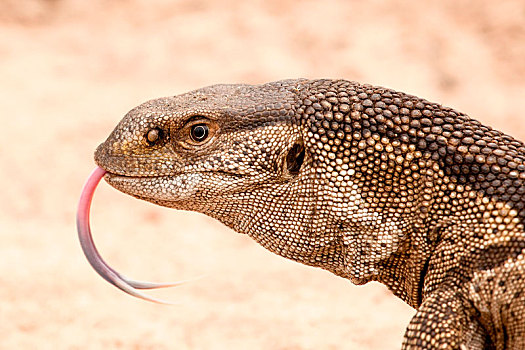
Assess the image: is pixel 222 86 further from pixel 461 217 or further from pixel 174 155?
pixel 461 217

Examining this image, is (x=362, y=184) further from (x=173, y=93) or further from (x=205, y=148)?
(x=173, y=93)

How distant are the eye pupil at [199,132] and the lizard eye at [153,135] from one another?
18cm

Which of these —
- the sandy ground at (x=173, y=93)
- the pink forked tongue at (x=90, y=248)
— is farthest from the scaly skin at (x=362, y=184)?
the sandy ground at (x=173, y=93)

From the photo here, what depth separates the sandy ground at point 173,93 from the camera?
6996 millimetres

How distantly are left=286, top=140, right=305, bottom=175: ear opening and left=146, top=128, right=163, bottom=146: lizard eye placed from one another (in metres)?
0.69

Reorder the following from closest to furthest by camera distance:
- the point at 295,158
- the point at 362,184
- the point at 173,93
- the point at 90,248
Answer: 1. the point at 362,184
2. the point at 295,158
3. the point at 90,248
4. the point at 173,93

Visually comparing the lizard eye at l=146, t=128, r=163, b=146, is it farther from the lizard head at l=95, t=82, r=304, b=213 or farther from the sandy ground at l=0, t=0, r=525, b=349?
the sandy ground at l=0, t=0, r=525, b=349

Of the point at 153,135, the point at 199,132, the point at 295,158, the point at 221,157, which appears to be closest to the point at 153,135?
the point at 153,135

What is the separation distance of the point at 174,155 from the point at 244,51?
959 cm

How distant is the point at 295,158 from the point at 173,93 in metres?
8.51

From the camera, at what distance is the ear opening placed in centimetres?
416

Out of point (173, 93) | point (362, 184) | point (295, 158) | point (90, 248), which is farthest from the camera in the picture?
point (173, 93)

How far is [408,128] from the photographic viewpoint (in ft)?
13.0

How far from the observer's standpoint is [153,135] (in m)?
4.25
